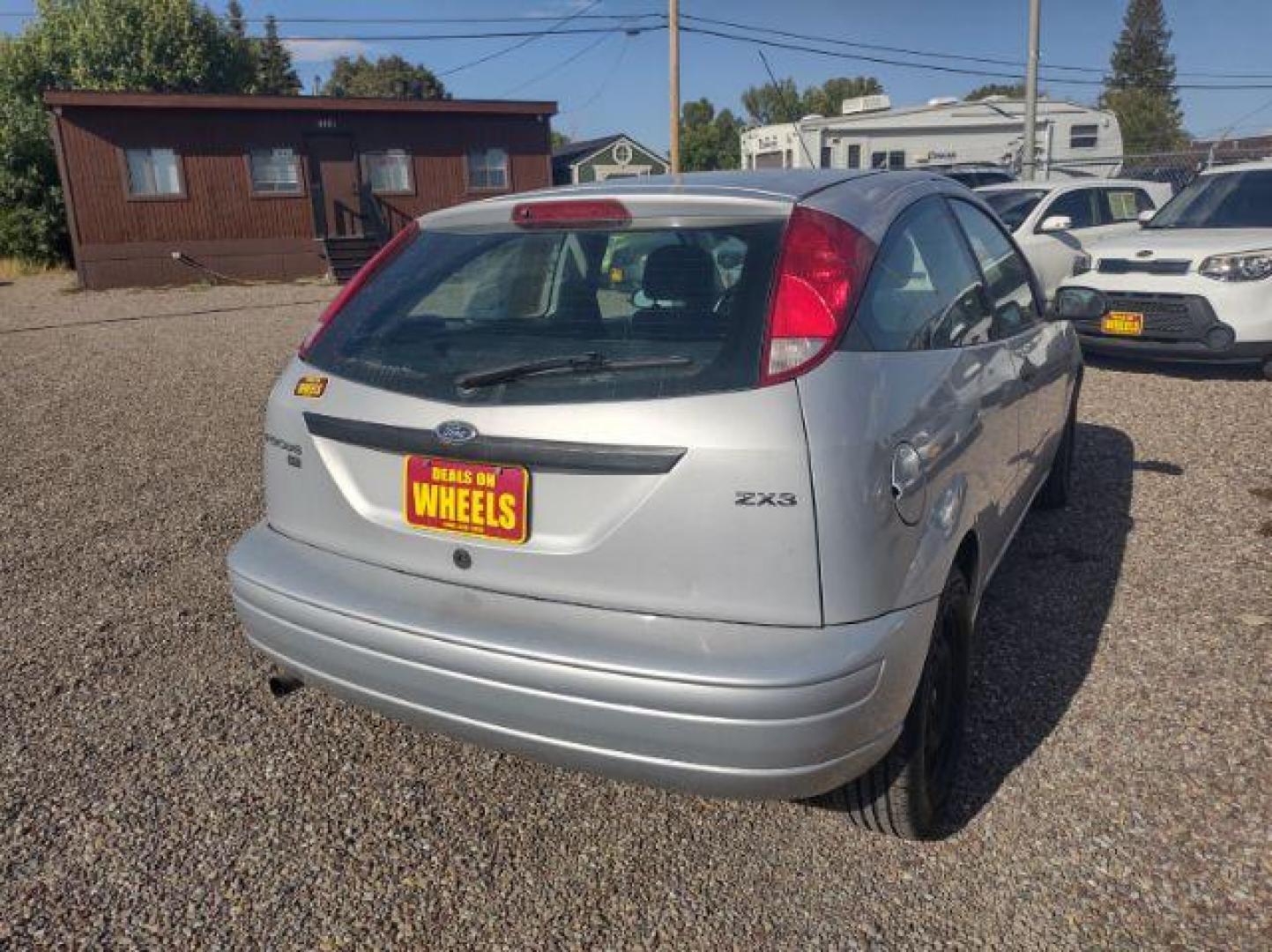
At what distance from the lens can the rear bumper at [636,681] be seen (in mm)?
1888

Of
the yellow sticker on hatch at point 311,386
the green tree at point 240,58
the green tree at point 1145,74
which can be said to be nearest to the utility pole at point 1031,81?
the yellow sticker on hatch at point 311,386

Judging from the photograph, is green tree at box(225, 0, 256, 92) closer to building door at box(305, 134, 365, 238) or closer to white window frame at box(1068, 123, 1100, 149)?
building door at box(305, 134, 365, 238)

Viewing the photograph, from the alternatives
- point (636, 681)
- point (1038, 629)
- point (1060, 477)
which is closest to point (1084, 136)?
point (1060, 477)

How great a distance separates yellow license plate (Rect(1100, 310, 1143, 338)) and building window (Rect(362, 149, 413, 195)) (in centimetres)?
1759

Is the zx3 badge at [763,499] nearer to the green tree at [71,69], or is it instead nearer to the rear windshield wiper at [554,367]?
the rear windshield wiper at [554,367]

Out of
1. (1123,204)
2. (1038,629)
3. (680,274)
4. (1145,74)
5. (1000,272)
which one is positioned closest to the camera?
(680,274)

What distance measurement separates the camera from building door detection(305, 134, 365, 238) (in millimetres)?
21156

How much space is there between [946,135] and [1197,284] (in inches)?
797

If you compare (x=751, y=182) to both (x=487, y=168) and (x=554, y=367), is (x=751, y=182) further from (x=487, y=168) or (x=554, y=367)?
(x=487, y=168)

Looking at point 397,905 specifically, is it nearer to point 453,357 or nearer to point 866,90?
point 453,357

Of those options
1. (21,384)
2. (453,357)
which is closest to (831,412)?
(453,357)

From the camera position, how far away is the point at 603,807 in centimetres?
265

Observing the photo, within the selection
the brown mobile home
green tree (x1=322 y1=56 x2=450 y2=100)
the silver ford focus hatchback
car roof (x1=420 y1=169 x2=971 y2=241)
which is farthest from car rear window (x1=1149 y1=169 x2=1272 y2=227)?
green tree (x1=322 y1=56 x2=450 y2=100)

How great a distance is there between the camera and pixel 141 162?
64.5ft
